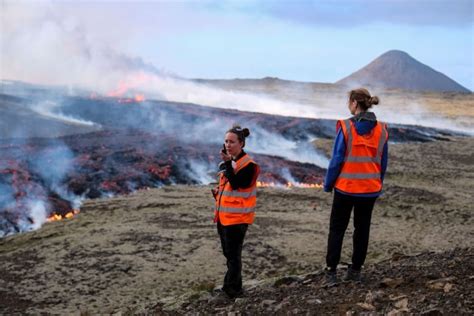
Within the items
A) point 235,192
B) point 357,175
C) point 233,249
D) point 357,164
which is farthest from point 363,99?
point 233,249

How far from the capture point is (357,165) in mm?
5410

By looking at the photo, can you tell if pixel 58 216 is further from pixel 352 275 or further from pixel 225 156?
pixel 352 275

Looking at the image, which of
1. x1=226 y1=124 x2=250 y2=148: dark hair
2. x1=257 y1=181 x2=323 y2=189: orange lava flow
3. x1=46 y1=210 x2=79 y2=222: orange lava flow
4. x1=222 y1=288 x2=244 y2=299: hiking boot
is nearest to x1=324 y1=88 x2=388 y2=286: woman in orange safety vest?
x1=226 y1=124 x2=250 y2=148: dark hair

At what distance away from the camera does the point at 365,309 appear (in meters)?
4.74

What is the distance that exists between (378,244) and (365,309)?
17.0 ft

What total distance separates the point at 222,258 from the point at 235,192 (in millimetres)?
3555

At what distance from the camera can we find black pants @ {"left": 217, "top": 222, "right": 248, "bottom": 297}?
219 inches

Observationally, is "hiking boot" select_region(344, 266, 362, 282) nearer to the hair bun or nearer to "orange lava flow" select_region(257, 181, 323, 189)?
the hair bun

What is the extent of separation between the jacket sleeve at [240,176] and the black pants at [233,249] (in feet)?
1.46

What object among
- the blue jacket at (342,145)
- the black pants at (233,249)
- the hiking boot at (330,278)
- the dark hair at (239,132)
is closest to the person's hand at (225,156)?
the dark hair at (239,132)

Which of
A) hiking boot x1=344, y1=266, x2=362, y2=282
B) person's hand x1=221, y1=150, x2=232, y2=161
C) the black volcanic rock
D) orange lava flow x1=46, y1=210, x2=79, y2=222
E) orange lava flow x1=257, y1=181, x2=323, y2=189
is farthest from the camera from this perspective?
the black volcanic rock

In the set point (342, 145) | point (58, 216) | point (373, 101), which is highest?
point (373, 101)

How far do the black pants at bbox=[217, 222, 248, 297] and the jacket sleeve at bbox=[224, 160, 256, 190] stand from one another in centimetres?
44

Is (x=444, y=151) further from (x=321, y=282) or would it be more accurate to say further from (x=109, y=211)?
(x=321, y=282)
